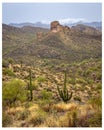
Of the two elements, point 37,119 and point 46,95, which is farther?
point 46,95

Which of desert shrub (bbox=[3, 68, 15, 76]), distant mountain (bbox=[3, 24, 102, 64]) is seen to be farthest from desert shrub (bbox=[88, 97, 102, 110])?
distant mountain (bbox=[3, 24, 102, 64])

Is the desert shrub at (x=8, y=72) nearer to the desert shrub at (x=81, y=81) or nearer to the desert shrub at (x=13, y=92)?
the desert shrub at (x=13, y=92)

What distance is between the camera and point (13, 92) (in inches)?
302

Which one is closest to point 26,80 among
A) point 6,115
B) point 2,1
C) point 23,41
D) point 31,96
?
point 31,96

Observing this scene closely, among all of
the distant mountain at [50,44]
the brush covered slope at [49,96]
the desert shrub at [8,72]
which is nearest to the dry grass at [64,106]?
the brush covered slope at [49,96]

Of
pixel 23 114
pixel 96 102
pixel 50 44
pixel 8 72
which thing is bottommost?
pixel 23 114

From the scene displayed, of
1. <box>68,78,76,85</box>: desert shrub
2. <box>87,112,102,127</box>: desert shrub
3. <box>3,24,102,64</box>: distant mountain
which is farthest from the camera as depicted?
<box>3,24,102,64</box>: distant mountain

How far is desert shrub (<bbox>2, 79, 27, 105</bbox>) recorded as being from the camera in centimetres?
751

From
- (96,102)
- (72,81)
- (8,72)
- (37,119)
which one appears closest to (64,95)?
(96,102)

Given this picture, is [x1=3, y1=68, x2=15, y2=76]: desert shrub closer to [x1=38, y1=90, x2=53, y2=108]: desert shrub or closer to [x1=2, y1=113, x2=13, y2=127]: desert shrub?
[x1=38, y1=90, x2=53, y2=108]: desert shrub

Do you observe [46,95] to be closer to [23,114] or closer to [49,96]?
[49,96]

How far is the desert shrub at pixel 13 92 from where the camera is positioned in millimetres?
7512

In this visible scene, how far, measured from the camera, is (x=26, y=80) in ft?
27.8

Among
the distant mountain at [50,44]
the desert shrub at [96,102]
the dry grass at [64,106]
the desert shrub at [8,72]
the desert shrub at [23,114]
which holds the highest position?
the distant mountain at [50,44]
